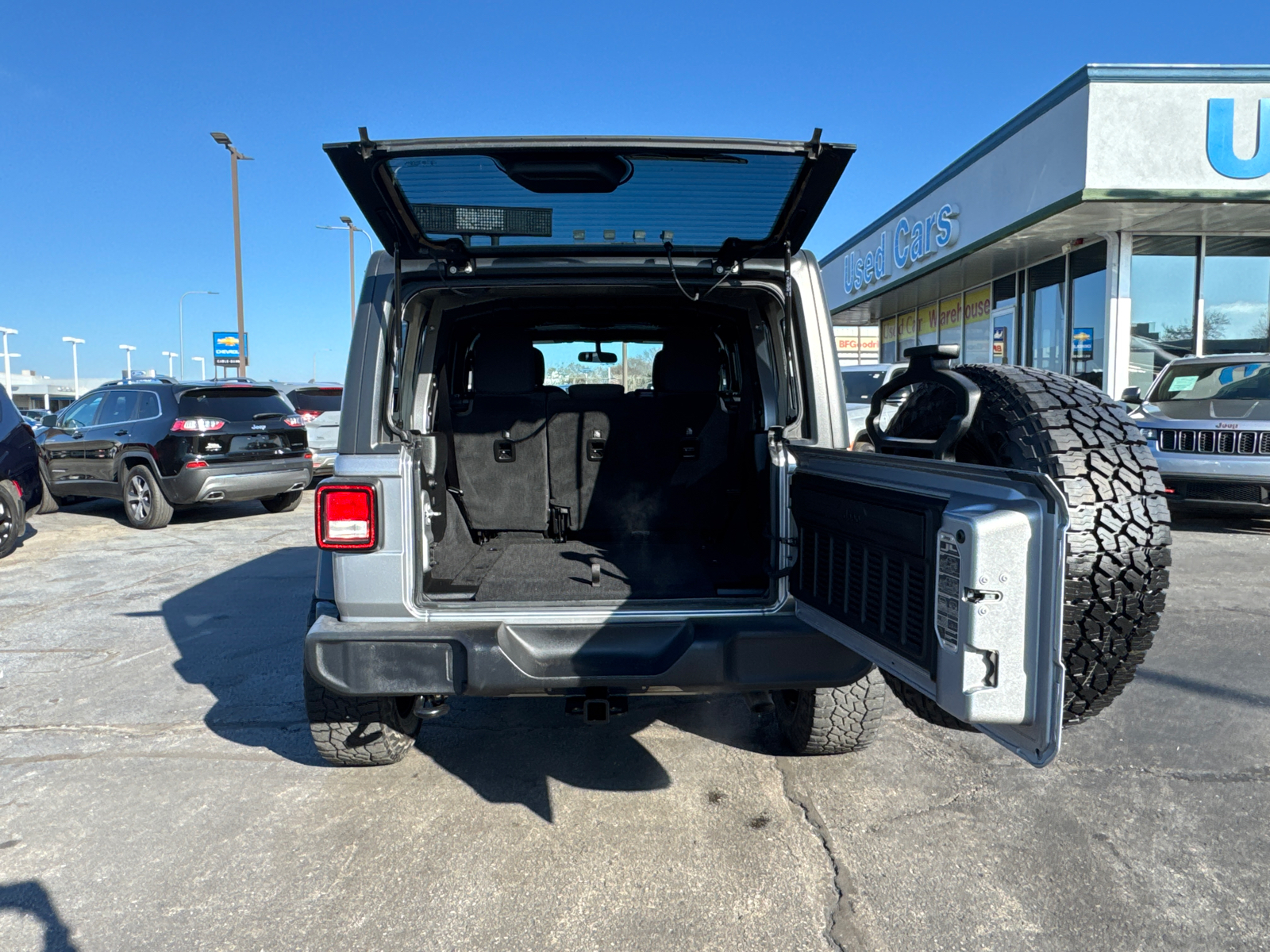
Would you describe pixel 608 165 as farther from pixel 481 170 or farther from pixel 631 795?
pixel 631 795

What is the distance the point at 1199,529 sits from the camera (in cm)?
855

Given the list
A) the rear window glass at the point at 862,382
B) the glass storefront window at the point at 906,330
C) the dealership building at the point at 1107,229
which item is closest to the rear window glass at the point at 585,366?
the dealership building at the point at 1107,229

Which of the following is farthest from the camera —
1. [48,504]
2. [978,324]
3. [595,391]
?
[978,324]

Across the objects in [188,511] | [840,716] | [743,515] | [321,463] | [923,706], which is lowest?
[188,511]

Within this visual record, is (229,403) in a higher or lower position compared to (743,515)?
higher

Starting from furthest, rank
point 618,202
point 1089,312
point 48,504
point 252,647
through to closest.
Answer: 1. point 1089,312
2. point 48,504
3. point 252,647
4. point 618,202

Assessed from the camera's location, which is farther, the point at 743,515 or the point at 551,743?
the point at 743,515

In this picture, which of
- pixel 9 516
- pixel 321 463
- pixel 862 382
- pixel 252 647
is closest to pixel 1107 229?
pixel 862 382

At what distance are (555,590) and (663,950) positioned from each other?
123 centimetres

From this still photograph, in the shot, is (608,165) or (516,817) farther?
(516,817)

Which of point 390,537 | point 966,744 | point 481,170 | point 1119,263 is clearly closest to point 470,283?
point 481,170

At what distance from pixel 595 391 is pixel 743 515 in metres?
1.06

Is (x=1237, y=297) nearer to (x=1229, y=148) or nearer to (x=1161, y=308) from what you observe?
(x=1161, y=308)

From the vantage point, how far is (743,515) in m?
3.86
